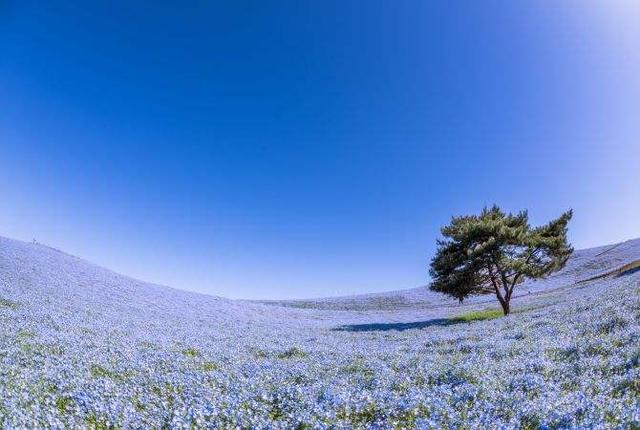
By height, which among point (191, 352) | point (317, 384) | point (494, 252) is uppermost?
point (494, 252)

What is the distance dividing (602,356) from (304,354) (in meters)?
7.12

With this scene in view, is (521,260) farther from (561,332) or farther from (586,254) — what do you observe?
(586,254)

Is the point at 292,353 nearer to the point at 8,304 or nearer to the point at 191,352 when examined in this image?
the point at 191,352

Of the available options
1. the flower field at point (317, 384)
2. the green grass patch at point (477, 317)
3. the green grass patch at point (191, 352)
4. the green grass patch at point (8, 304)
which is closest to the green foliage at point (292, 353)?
the flower field at point (317, 384)

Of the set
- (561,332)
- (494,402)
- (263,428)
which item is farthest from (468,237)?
(263,428)

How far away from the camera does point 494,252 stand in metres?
24.7

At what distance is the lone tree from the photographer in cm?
2452

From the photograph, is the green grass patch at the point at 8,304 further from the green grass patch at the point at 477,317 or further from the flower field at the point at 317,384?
the green grass patch at the point at 477,317

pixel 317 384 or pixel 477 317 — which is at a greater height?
pixel 317 384

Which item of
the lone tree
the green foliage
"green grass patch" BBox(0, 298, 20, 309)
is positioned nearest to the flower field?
the green foliage

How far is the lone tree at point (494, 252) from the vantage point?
80.4 feet

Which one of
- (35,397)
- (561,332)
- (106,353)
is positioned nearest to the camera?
(35,397)

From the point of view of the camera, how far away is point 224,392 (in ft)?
18.3

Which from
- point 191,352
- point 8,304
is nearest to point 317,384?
point 191,352
